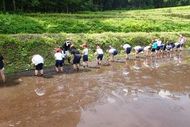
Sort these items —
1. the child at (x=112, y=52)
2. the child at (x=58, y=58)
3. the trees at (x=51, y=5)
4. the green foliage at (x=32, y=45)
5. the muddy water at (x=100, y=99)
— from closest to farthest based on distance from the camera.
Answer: the muddy water at (x=100, y=99)
the child at (x=58, y=58)
the green foliage at (x=32, y=45)
the child at (x=112, y=52)
the trees at (x=51, y=5)

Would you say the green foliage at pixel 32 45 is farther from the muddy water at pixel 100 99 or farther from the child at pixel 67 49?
the muddy water at pixel 100 99

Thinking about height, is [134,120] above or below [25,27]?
below

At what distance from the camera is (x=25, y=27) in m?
32.0

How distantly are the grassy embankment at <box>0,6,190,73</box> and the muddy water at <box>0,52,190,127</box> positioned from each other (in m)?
3.07

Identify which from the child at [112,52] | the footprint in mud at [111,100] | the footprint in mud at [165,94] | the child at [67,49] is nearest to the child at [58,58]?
the child at [67,49]

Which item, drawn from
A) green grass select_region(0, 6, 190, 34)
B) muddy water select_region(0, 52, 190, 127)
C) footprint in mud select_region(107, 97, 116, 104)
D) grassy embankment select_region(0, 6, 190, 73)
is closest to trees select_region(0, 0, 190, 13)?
green grass select_region(0, 6, 190, 34)

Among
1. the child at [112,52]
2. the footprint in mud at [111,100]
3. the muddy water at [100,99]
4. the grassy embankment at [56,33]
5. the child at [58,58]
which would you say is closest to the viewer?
the muddy water at [100,99]

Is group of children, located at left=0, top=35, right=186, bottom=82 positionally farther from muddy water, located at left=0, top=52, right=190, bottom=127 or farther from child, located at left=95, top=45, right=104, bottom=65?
muddy water, located at left=0, top=52, right=190, bottom=127

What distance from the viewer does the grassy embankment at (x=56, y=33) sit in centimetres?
2462

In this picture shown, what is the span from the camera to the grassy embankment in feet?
80.8

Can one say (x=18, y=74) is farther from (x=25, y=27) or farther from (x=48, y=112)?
(x=25, y=27)

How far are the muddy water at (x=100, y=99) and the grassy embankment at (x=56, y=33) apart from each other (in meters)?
3.07

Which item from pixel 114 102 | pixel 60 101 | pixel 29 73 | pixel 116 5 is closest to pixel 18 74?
pixel 29 73

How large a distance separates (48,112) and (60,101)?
1663mm
